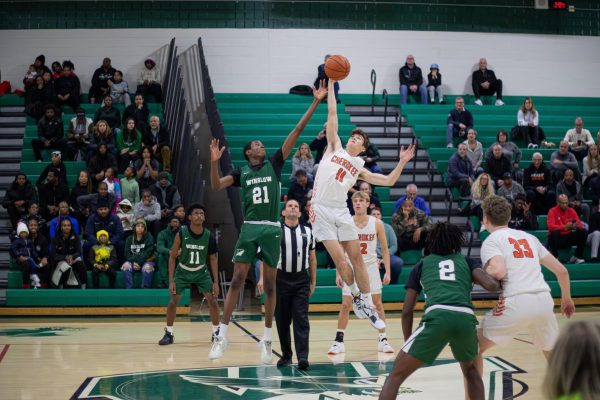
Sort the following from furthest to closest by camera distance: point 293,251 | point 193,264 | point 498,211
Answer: point 193,264 → point 293,251 → point 498,211

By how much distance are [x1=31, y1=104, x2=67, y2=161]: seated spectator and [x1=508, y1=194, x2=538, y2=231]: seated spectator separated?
29.4 ft

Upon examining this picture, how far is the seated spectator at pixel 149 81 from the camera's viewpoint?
19.0m

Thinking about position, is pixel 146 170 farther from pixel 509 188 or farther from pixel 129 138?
pixel 509 188

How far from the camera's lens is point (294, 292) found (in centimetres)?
872

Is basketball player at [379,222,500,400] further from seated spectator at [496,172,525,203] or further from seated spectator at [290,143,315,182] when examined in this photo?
seated spectator at [496,172,525,203]

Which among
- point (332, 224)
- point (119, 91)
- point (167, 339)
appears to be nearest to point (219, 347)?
point (167, 339)

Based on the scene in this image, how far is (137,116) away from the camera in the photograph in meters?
17.2

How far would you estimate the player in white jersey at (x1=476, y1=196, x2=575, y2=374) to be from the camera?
6.07 metres

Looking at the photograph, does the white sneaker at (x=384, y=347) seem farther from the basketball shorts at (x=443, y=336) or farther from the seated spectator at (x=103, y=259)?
the seated spectator at (x=103, y=259)

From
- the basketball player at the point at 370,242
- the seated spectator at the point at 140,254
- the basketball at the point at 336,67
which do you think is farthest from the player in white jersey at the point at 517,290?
the seated spectator at the point at 140,254

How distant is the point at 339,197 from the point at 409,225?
215 inches

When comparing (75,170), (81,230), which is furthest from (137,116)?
(81,230)

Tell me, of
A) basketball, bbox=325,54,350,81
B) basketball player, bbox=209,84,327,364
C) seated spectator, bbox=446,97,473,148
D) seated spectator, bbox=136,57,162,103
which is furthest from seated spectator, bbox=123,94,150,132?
basketball, bbox=325,54,350,81

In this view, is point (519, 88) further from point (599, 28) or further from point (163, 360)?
point (163, 360)
